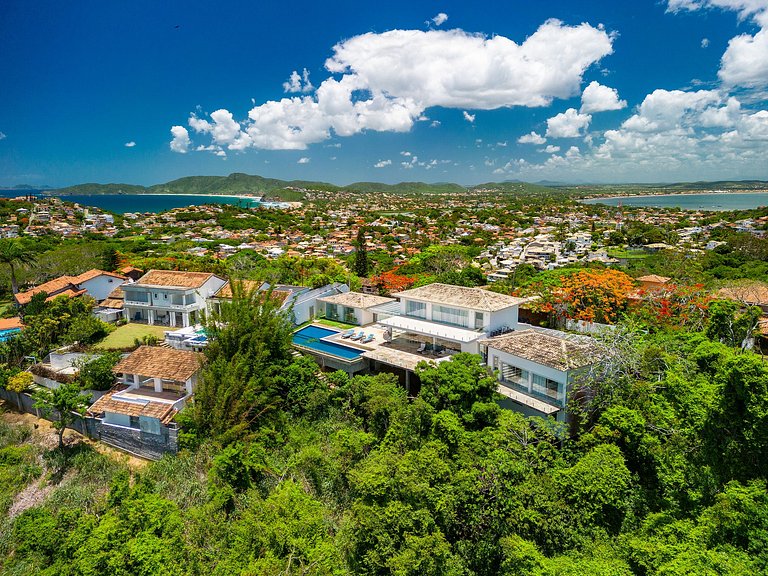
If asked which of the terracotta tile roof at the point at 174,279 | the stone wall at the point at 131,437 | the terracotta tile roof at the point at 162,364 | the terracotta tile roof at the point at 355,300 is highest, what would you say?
the terracotta tile roof at the point at 174,279

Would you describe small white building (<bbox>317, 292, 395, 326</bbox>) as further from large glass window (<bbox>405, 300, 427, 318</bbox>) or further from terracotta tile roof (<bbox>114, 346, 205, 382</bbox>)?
terracotta tile roof (<bbox>114, 346, 205, 382</bbox>)

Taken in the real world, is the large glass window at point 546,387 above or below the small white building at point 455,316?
below

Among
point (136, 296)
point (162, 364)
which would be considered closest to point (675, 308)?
point (162, 364)

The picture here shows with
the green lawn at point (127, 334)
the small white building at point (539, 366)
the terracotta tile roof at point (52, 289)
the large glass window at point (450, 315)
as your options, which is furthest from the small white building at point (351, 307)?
the terracotta tile roof at point (52, 289)

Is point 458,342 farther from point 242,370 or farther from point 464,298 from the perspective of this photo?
point 242,370

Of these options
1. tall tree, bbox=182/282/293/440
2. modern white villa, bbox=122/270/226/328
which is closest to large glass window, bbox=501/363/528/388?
tall tree, bbox=182/282/293/440

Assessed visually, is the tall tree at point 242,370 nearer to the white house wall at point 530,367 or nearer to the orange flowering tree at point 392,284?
the white house wall at point 530,367

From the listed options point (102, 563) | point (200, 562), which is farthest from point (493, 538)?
point (102, 563)
